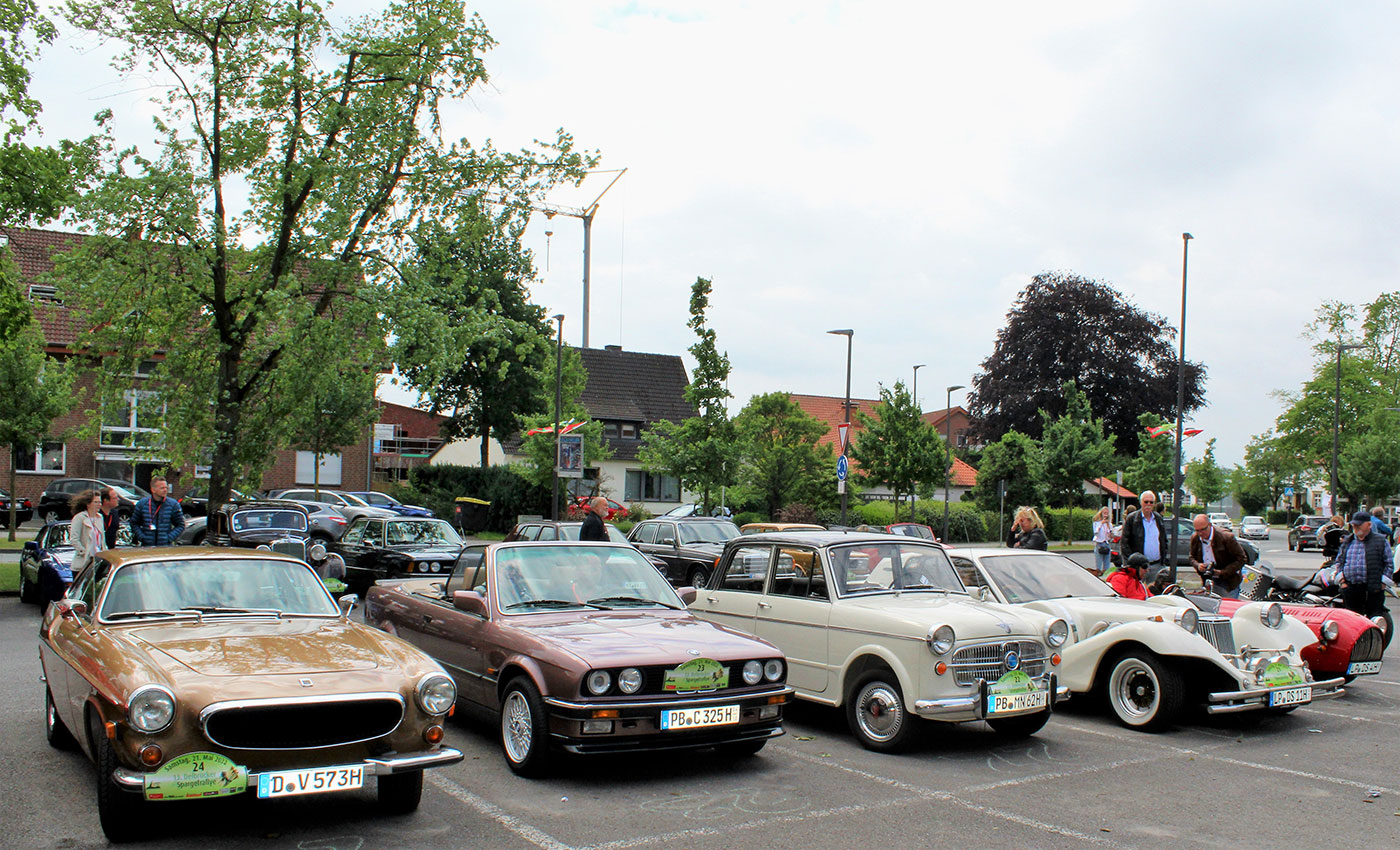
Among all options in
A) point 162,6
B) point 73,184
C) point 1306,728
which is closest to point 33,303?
point 73,184

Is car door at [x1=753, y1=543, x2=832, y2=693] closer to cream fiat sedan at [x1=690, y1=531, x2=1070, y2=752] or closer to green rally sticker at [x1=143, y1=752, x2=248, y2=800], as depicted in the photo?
cream fiat sedan at [x1=690, y1=531, x2=1070, y2=752]

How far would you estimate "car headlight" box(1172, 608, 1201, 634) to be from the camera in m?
8.68

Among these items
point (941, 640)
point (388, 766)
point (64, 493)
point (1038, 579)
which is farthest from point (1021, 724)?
point (64, 493)

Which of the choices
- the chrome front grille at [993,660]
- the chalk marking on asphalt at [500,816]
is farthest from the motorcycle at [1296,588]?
the chalk marking on asphalt at [500,816]

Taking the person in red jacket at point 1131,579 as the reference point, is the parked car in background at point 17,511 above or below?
below

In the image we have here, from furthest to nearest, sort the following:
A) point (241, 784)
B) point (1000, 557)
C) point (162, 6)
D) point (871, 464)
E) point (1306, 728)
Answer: point (871, 464)
point (162, 6)
point (1000, 557)
point (1306, 728)
point (241, 784)

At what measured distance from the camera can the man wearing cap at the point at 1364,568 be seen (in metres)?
12.3

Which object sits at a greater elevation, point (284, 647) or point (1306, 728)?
point (284, 647)

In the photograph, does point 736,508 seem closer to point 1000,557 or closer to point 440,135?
point 440,135

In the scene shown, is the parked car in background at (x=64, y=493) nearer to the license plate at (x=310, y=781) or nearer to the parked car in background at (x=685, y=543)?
the parked car in background at (x=685, y=543)

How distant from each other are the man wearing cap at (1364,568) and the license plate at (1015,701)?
6744mm

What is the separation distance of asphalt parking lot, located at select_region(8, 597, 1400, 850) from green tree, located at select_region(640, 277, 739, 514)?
2733 centimetres

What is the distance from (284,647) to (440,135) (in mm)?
15624

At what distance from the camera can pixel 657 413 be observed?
2285 inches
